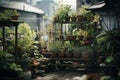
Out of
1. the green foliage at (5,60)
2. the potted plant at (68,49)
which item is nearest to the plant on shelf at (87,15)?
the potted plant at (68,49)

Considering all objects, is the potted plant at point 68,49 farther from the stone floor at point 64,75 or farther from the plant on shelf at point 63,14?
the plant on shelf at point 63,14

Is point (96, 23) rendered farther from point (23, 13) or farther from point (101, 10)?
point (23, 13)

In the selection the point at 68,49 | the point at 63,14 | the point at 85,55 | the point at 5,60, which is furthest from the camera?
the point at 63,14

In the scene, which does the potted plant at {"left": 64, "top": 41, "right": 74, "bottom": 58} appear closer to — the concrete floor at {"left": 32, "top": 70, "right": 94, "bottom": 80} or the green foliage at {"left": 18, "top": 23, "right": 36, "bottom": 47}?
the concrete floor at {"left": 32, "top": 70, "right": 94, "bottom": 80}

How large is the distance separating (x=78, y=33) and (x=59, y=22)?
4.18ft

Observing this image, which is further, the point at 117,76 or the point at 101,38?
the point at 101,38

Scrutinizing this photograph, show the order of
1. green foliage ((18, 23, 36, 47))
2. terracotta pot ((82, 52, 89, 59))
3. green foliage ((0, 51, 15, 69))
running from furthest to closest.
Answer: green foliage ((18, 23, 36, 47)), terracotta pot ((82, 52, 89, 59)), green foliage ((0, 51, 15, 69))

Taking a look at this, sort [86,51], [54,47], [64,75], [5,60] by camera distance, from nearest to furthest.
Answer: [5,60], [64,75], [86,51], [54,47]

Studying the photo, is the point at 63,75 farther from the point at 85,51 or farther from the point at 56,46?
the point at 56,46

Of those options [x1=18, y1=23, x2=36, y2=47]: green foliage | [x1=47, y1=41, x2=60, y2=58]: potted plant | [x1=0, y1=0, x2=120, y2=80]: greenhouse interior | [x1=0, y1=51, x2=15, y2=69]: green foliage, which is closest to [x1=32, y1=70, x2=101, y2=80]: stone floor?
[x1=0, y1=0, x2=120, y2=80]: greenhouse interior

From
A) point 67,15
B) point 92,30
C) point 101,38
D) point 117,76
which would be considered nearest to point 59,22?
point 67,15

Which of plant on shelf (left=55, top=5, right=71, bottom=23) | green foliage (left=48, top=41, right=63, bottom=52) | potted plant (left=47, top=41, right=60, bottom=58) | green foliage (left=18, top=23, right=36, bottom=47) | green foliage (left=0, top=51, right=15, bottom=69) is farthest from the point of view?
plant on shelf (left=55, top=5, right=71, bottom=23)

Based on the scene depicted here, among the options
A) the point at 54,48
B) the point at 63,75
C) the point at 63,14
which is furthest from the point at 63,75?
the point at 63,14

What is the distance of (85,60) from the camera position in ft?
52.2
